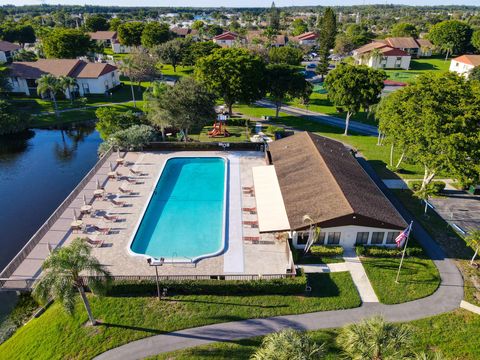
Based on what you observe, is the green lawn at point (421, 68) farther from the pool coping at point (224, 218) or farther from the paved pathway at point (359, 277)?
the paved pathway at point (359, 277)

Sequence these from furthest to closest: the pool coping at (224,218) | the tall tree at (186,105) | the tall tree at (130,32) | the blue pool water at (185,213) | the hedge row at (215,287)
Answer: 1. the tall tree at (130,32)
2. the tall tree at (186,105)
3. the blue pool water at (185,213)
4. the pool coping at (224,218)
5. the hedge row at (215,287)

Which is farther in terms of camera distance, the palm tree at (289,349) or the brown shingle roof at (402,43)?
the brown shingle roof at (402,43)

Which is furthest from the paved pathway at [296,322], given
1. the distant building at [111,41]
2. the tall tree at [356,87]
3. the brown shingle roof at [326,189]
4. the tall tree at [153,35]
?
the distant building at [111,41]

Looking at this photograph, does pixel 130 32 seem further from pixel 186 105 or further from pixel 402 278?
pixel 402 278

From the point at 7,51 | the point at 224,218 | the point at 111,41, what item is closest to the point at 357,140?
the point at 224,218

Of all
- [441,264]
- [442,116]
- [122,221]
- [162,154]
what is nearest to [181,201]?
[122,221]

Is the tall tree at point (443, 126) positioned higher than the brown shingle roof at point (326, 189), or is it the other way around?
the tall tree at point (443, 126)

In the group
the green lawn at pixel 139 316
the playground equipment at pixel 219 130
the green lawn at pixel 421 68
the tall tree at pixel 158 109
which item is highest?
the tall tree at pixel 158 109
